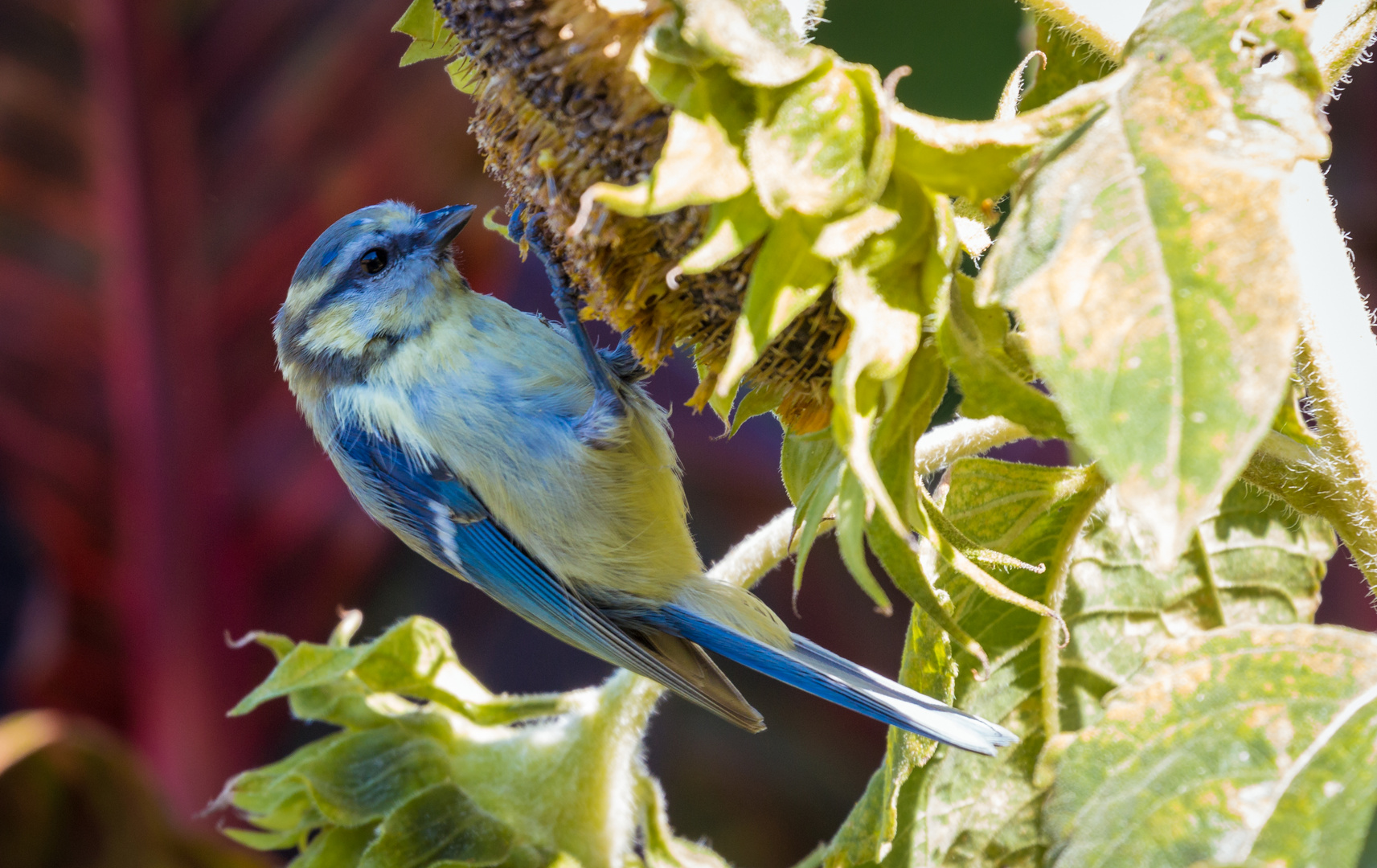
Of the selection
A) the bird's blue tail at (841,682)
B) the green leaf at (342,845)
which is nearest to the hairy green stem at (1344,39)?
the bird's blue tail at (841,682)

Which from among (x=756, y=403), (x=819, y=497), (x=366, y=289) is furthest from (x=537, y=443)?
(x=819, y=497)

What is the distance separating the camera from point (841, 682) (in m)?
0.73

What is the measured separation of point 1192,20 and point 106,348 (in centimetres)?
229

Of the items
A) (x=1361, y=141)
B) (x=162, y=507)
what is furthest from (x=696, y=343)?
(x=162, y=507)

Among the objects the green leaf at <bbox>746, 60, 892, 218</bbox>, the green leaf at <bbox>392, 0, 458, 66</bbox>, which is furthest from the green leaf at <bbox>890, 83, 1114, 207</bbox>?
the green leaf at <bbox>392, 0, 458, 66</bbox>

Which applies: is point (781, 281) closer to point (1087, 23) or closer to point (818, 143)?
point (818, 143)

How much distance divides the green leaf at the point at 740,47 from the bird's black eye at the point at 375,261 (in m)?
0.86

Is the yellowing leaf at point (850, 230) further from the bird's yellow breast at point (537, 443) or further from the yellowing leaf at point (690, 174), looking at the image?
the bird's yellow breast at point (537, 443)

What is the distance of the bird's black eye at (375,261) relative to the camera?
1229 millimetres

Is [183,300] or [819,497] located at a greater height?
[819,497]

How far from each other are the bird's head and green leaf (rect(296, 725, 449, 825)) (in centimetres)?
48

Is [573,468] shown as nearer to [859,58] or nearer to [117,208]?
[859,58]

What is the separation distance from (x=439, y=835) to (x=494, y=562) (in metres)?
0.33

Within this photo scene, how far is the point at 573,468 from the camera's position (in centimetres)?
109
